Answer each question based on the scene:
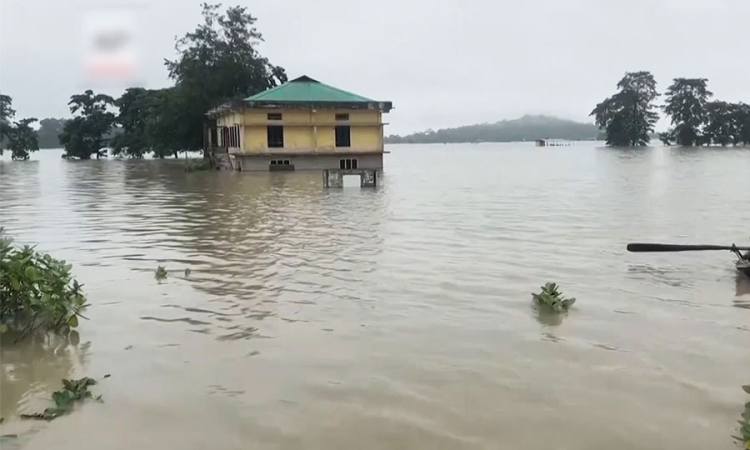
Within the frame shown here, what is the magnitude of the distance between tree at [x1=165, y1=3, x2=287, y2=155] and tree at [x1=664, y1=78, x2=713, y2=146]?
201ft

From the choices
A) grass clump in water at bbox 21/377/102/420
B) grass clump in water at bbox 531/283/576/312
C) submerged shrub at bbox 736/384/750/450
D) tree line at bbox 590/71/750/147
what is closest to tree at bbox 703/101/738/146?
tree line at bbox 590/71/750/147

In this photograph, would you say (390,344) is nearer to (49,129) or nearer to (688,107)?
(49,129)

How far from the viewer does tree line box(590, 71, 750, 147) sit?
83.4 metres

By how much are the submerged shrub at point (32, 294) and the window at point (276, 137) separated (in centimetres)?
3135

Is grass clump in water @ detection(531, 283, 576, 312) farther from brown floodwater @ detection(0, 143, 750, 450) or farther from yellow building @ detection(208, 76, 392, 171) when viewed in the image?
yellow building @ detection(208, 76, 392, 171)

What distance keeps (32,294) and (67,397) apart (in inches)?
73.7

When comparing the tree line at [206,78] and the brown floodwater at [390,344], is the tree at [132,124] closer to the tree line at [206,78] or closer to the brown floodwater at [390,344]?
the tree line at [206,78]

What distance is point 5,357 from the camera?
6031 millimetres

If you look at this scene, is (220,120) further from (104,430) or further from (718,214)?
(104,430)

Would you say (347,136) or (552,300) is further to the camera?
(347,136)

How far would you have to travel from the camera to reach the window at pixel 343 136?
3848 centimetres

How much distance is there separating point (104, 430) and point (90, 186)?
2634 centimetres

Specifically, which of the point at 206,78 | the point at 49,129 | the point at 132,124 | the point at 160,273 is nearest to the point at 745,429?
the point at 160,273

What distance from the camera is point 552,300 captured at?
7477 millimetres
